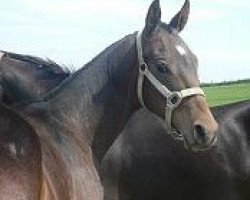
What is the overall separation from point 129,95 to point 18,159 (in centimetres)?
204

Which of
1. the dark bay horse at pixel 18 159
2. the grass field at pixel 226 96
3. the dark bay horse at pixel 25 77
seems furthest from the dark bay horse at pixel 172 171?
the grass field at pixel 226 96

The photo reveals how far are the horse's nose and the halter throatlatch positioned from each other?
9.2 inches

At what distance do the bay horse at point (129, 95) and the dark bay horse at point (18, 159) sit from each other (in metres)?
1.12

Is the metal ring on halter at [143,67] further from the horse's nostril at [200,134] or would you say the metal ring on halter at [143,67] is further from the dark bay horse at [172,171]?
the dark bay horse at [172,171]

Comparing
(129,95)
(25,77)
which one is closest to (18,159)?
(129,95)

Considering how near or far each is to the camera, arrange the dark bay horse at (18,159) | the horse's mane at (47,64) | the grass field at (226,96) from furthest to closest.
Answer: the grass field at (226,96)
the horse's mane at (47,64)
the dark bay horse at (18,159)

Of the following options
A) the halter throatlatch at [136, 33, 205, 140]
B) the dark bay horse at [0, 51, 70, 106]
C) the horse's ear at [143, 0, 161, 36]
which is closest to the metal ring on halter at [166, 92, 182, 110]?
the halter throatlatch at [136, 33, 205, 140]

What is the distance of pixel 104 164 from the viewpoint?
705 centimetres

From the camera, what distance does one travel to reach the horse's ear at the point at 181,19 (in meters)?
5.59

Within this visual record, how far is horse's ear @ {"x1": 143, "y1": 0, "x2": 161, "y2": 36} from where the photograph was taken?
5449 millimetres

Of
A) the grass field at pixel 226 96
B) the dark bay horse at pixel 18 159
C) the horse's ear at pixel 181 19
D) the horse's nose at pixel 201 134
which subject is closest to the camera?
the dark bay horse at pixel 18 159

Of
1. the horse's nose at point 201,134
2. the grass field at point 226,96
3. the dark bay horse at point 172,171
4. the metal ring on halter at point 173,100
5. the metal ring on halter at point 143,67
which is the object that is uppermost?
the metal ring on halter at point 143,67

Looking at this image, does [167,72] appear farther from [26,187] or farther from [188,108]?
[26,187]

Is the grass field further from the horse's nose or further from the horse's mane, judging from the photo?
the horse's nose
